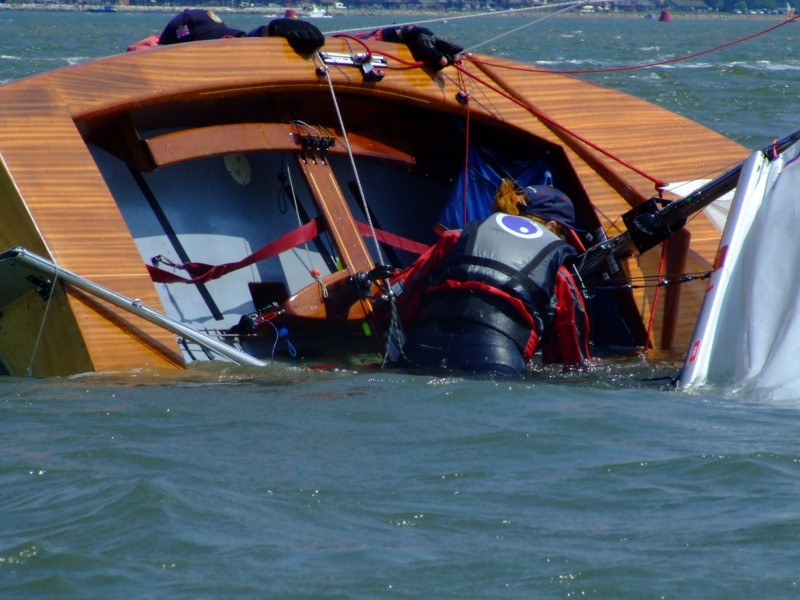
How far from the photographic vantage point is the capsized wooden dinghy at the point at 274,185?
170 inches

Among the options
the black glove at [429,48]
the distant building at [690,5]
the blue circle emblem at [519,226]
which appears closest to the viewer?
the blue circle emblem at [519,226]

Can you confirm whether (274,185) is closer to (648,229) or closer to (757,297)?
(648,229)

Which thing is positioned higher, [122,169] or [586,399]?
[122,169]

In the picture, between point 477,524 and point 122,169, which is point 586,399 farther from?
point 122,169

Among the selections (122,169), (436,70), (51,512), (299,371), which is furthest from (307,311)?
(51,512)

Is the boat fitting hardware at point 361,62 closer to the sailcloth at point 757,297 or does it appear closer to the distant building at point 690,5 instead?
the sailcloth at point 757,297

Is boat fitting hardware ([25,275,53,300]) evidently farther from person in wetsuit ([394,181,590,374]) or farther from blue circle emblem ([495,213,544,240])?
blue circle emblem ([495,213,544,240])

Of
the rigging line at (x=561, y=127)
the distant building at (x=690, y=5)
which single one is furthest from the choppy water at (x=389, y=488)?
the distant building at (x=690, y=5)

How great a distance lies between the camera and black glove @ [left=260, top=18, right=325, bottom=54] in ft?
17.6

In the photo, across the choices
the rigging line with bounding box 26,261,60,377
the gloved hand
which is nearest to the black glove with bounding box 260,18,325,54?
the gloved hand

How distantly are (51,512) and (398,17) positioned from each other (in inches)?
2655

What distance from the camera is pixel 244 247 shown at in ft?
18.2

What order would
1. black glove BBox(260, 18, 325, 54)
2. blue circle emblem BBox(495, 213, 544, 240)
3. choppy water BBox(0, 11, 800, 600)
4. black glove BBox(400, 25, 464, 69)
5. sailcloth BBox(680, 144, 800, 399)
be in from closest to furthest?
choppy water BBox(0, 11, 800, 600) < sailcloth BBox(680, 144, 800, 399) < blue circle emblem BBox(495, 213, 544, 240) < black glove BBox(260, 18, 325, 54) < black glove BBox(400, 25, 464, 69)

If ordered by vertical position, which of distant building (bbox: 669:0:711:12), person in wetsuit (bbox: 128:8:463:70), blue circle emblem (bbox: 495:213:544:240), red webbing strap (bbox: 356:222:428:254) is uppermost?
person in wetsuit (bbox: 128:8:463:70)
